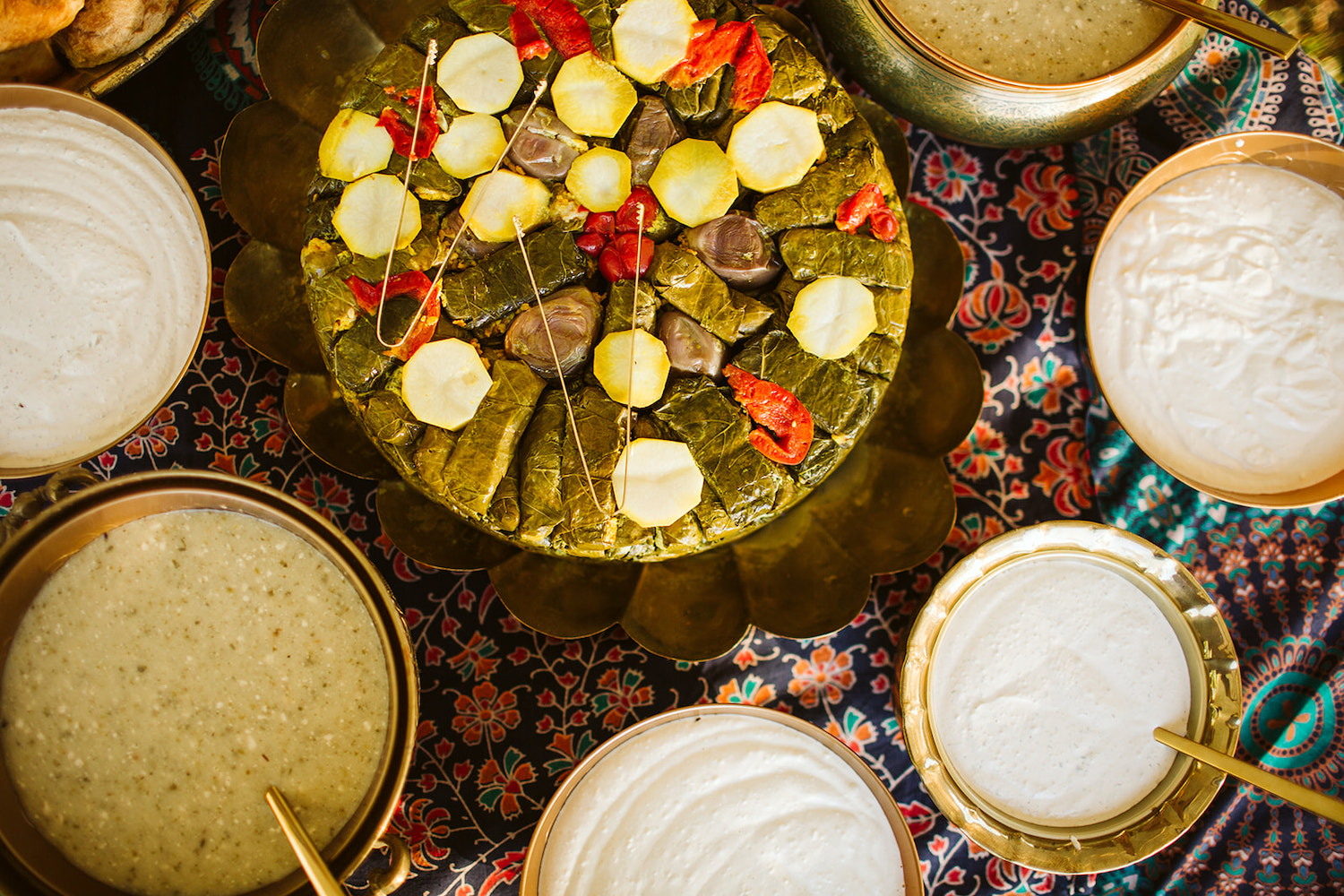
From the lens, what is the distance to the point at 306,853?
193 centimetres

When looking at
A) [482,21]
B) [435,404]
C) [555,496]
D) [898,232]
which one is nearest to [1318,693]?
[898,232]

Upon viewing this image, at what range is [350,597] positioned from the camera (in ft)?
6.91

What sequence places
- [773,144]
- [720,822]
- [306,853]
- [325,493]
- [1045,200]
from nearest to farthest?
1. [306,853]
2. [773,144]
3. [720,822]
4. [325,493]
5. [1045,200]

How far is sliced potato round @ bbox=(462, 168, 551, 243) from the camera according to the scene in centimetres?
214

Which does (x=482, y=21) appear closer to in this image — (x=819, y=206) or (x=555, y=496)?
(x=819, y=206)

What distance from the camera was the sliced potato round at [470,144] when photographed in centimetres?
215

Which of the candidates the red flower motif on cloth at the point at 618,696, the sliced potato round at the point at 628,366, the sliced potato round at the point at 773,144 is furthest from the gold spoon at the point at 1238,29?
the red flower motif on cloth at the point at 618,696

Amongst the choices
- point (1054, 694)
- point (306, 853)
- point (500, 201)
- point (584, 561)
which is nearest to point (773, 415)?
point (584, 561)

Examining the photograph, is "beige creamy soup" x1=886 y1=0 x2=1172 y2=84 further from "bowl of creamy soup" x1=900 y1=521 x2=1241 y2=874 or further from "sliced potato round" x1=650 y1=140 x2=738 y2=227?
"bowl of creamy soup" x1=900 y1=521 x2=1241 y2=874

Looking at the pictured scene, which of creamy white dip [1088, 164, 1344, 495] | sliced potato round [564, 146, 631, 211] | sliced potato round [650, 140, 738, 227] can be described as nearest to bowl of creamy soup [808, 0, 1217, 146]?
creamy white dip [1088, 164, 1344, 495]

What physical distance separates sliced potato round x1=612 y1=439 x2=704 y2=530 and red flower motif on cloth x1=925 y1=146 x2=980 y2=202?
5.06 ft

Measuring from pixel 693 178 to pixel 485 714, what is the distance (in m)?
1.82

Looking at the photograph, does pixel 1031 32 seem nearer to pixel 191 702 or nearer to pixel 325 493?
pixel 325 493

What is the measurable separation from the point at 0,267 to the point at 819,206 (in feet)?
7.82
